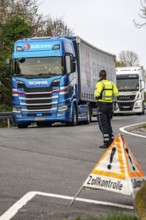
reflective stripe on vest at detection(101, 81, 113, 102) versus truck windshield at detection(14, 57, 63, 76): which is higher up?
truck windshield at detection(14, 57, 63, 76)

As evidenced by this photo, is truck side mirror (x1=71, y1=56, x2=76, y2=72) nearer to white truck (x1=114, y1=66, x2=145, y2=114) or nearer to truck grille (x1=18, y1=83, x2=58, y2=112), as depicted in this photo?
truck grille (x1=18, y1=83, x2=58, y2=112)

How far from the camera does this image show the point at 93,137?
733 inches

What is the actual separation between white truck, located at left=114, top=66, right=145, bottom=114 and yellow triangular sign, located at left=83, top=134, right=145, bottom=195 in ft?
113

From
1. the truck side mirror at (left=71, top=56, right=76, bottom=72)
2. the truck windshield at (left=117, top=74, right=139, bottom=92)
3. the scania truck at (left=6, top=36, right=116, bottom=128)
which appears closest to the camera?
the scania truck at (left=6, top=36, right=116, bottom=128)

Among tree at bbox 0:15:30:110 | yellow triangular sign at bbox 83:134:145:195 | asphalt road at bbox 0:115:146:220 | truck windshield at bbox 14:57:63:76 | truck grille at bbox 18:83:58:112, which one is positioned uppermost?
tree at bbox 0:15:30:110

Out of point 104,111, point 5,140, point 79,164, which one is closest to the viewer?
point 79,164

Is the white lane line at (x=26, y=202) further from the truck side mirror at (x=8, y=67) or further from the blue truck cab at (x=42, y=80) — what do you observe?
the truck side mirror at (x=8, y=67)

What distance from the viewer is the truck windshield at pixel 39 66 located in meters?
24.3

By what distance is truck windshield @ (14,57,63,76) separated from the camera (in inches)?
957

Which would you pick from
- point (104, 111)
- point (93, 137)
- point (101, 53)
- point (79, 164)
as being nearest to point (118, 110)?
point (101, 53)

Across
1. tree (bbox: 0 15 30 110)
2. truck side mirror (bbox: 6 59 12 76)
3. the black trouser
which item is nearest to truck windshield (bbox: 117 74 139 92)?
tree (bbox: 0 15 30 110)

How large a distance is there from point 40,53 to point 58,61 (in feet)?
2.57

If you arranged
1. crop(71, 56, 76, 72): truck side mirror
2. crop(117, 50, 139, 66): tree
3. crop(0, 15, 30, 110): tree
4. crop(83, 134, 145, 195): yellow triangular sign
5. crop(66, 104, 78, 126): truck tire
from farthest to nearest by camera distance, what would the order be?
crop(117, 50, 139, 66): tree, crop(0, 15, 30, 110): tree, crop(66, 104, 78, 126): truck tire, crop(71, 56, 76, 72): truck side mirror, crop(83, 134, 145, 195): yellow triangular sign

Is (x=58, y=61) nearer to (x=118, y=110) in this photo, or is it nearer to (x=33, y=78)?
(x=33, y=78)
